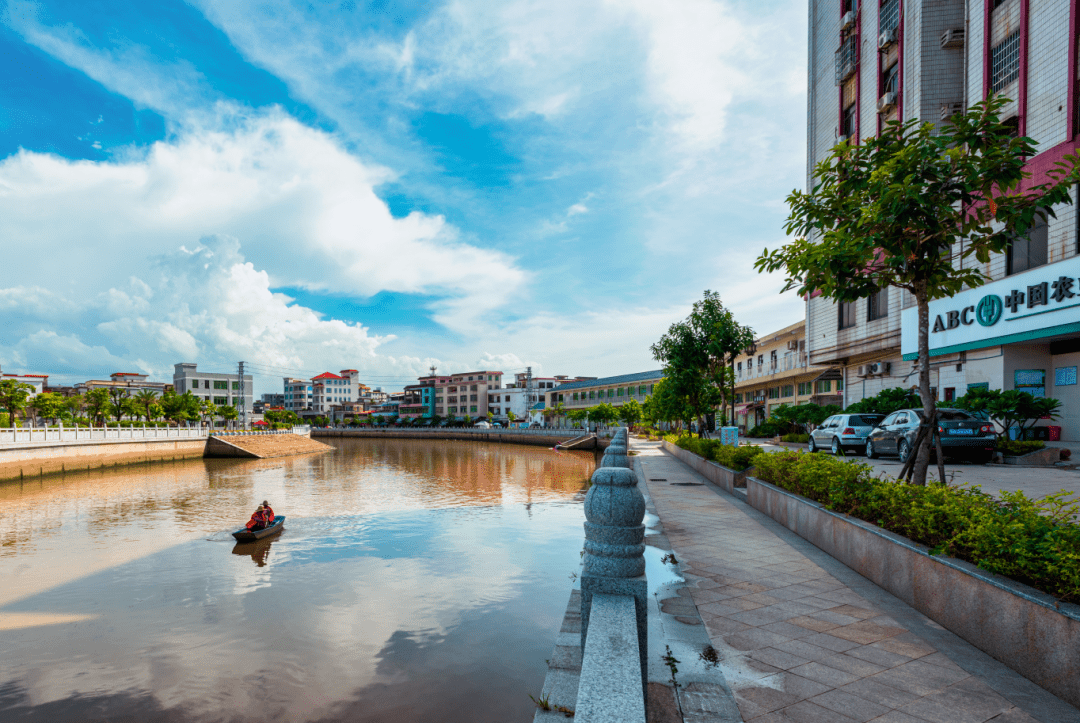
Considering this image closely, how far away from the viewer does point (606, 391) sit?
79.4 m

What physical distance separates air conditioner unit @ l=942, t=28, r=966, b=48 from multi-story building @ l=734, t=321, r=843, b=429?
15.8 m

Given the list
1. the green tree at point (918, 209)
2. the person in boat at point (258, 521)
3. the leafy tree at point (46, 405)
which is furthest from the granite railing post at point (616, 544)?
the leafy tree at point (46, 405)

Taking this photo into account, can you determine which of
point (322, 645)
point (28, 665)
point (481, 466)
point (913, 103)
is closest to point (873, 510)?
point (322, 645)

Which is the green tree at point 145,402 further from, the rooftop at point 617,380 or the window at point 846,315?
the window at point 846,315

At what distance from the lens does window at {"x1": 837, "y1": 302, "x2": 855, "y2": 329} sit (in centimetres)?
2780

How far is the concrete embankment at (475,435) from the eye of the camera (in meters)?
61.4

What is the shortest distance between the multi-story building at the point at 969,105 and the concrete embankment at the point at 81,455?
131 ft

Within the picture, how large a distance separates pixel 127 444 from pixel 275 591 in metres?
36.3

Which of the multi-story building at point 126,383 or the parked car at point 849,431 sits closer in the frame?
the parked car at point 849,431

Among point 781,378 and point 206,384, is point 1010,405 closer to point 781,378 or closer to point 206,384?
point 781,378

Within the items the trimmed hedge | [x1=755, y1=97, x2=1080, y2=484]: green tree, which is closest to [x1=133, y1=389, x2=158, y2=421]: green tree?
the trimmed hedge

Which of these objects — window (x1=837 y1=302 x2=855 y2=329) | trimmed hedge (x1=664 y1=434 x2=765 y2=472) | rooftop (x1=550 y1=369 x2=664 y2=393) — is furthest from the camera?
rooftop (x1=550 y1=369 x2=664 y2=393)

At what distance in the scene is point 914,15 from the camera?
2309 centimetres

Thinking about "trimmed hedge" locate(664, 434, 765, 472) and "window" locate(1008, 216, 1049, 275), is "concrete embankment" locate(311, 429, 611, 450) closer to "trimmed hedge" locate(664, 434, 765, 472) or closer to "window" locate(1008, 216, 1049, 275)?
"trimmed hedge" locate(664, 434, 765, 472)
